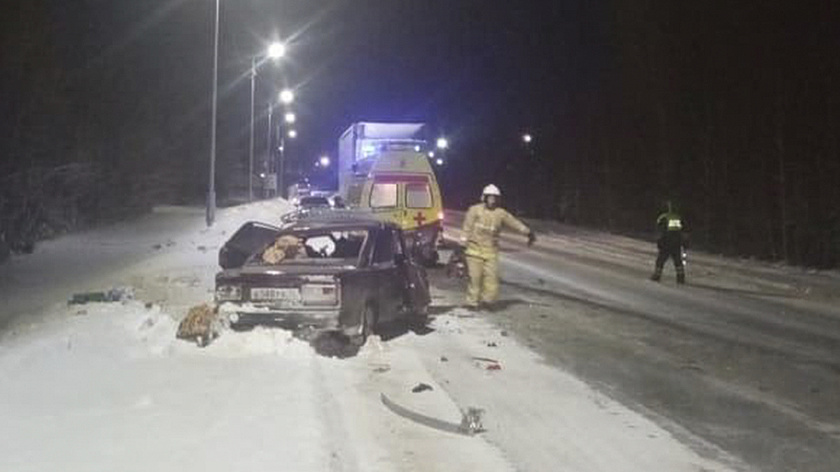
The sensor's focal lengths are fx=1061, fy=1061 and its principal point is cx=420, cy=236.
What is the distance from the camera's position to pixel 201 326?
11.2 metres

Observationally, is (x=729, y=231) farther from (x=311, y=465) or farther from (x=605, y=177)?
(x=311, y=465)

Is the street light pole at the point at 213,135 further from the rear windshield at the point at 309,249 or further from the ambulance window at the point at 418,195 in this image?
the rear windshield at the point at 309,249

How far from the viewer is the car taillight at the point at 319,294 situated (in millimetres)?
11281

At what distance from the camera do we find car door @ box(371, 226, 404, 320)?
40.8ft

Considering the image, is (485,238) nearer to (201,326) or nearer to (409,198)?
(201,326)

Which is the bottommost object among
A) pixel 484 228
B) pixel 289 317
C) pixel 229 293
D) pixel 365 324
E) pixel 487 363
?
pixel 487 363

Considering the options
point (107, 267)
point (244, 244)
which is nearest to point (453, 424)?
point (244, 244)

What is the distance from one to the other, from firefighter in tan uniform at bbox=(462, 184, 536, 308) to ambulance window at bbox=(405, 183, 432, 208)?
27.6 ft

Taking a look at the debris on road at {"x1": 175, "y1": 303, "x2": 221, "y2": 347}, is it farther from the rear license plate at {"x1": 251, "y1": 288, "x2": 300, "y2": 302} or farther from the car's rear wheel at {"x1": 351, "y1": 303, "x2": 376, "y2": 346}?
the car's rear wheel at {"x1": 351, "y1": 303, "x2": 376, "y2": 346}

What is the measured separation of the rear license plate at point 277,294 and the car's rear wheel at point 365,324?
32.8 inches

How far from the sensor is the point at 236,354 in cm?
1085

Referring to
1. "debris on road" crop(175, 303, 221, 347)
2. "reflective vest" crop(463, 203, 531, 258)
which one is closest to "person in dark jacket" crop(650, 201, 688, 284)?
"reflective vest" crop(463, 203, 531, 258)

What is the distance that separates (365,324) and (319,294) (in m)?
0.87

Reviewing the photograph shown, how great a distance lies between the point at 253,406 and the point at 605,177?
136 ft
